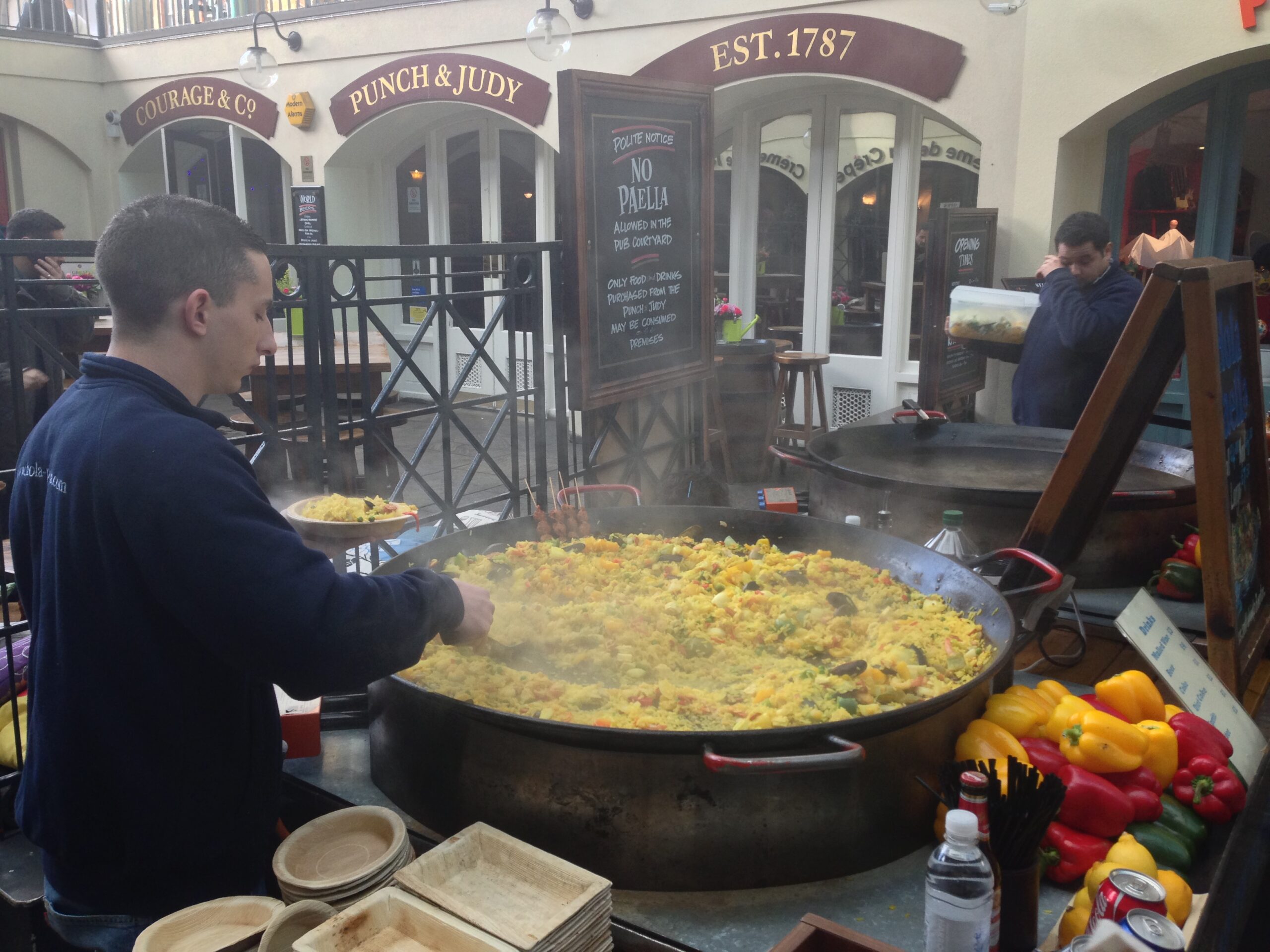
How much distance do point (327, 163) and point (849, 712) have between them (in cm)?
1209

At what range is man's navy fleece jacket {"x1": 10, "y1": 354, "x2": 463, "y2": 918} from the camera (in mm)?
1815

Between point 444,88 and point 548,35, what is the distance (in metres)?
2.29

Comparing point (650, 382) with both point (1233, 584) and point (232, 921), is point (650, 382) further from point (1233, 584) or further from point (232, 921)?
point (232, 921)

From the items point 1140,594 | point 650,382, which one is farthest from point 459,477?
point 1140,594

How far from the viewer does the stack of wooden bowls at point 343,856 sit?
2.09 meters

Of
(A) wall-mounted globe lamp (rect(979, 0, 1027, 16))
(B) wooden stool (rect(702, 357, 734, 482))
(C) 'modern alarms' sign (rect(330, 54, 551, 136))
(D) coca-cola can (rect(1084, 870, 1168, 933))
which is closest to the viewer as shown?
(D) coca-cola can (rect(1084, 870, 1168, 933))

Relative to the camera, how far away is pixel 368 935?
1914 millimetres

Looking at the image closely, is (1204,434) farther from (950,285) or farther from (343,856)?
(950,285)

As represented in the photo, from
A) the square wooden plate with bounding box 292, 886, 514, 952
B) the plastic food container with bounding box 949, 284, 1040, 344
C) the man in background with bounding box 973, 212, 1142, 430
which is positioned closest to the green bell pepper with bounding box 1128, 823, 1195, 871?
the square wooden plate with bounding box 292, 886, 514, 952

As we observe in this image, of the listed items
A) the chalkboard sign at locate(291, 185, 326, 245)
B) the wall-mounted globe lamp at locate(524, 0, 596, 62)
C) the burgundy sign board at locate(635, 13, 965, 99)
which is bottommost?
the chalkboard sign at locate(291, 185, 326, 245)

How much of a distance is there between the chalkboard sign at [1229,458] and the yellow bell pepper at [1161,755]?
0.63 metres

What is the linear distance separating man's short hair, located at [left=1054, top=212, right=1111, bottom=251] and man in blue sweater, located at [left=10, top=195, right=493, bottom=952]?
442 centimetres

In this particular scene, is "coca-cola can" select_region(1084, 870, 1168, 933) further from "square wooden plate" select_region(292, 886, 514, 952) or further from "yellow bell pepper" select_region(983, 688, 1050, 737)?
"square wooden plate" select_region(292, 886, 514, 952)

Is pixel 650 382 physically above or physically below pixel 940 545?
above
